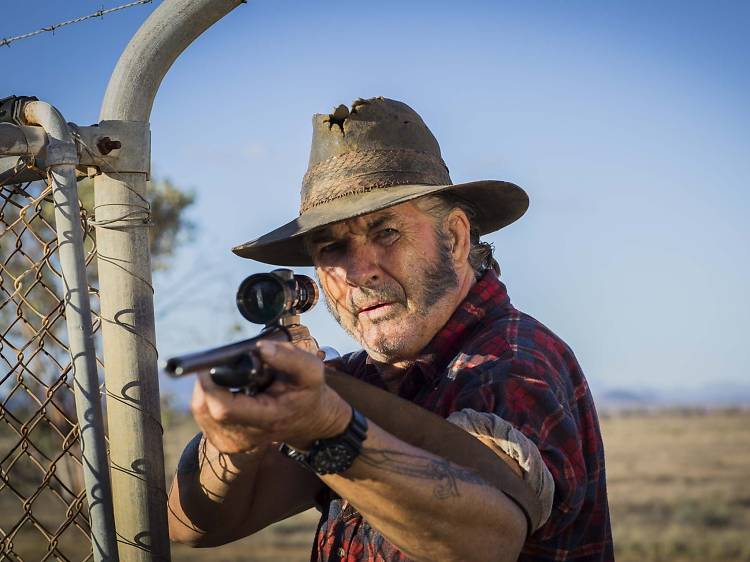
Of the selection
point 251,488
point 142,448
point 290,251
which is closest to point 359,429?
point 142,448

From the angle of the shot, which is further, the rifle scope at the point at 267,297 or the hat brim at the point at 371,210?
the hat brim at the point at 371,210

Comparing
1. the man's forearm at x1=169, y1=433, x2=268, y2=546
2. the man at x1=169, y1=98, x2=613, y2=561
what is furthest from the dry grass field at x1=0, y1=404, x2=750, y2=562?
the man at x1=169, y1=98, x2=613, y2=561

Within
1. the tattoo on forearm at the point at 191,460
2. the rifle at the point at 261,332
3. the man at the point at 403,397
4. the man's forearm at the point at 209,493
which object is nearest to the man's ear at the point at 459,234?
the man at the point at 403,397

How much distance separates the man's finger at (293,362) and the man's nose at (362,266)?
147 cm

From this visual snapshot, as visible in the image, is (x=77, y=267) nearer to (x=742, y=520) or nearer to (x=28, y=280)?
(x=28, y=280)

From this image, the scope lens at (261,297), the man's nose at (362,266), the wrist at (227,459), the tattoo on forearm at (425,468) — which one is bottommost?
the wrist at (227,459)

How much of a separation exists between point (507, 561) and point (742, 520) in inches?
918

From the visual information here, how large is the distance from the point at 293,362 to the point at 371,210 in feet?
4.71

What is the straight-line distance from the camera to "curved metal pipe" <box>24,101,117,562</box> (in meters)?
2.76

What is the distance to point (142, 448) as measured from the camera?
2.87m

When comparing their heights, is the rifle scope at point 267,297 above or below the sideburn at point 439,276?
below

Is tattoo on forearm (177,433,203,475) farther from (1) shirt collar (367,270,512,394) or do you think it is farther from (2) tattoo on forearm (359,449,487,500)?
(2) tattoo on forearm (359,449,487,500)

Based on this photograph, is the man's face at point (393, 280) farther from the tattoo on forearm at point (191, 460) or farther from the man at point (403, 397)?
the tattoo on forearm at point (191, 460)

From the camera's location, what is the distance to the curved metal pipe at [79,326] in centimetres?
276
